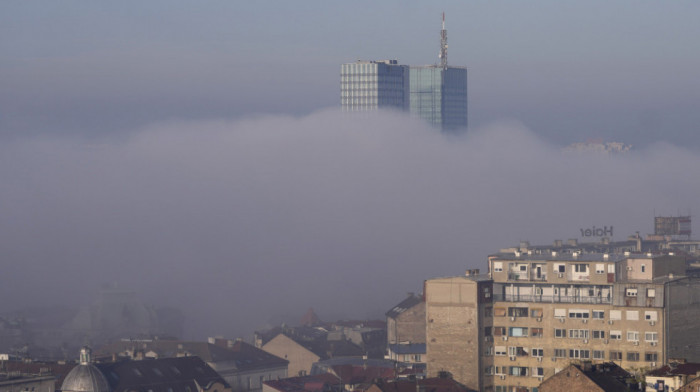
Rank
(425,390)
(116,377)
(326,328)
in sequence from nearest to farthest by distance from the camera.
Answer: (425,390) → (116,377) → (326,328)

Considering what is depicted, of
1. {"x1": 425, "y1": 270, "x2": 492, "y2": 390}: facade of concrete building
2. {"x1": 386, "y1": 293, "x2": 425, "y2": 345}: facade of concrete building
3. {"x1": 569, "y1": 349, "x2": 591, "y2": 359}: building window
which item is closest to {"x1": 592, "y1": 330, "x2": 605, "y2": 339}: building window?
{"x1": 569, "y1": 349, "x2": 591, "y2": 359}: building window

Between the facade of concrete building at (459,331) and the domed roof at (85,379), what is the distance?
2529 centimetres

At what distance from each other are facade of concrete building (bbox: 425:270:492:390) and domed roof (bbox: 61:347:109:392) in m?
25.3

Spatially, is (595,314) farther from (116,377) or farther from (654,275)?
(116,377)

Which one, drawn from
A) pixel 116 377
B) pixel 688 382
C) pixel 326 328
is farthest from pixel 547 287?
pixel 326 328

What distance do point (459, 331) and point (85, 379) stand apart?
28.7m

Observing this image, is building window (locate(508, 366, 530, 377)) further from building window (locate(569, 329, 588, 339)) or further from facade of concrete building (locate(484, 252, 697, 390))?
building window (locate(569, 329, 588, 339))

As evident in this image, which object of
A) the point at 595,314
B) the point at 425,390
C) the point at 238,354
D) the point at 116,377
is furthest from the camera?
the point at 238,354

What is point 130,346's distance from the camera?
151125 millimetres

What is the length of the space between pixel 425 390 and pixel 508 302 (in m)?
12.4

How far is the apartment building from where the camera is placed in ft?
342

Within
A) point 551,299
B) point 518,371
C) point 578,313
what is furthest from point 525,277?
point 518,371

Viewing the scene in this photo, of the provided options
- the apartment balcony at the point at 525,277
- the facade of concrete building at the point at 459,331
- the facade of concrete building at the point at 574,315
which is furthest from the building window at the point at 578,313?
the facade of concrete building at the point at 459,331

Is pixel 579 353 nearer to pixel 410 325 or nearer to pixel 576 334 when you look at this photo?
pixel 576 334
